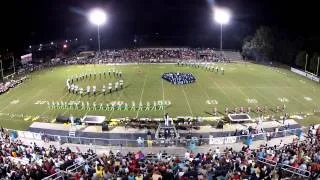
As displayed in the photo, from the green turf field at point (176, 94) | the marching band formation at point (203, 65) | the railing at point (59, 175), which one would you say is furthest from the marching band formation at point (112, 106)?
the marching band formation at point (203, 65)

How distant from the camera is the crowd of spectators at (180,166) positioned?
1609cm

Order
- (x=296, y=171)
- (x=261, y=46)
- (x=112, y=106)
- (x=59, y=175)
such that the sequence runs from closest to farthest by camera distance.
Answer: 1. (x=296, y=171)
2. (x=59, y=175)
3. (x=112, y=106)
4. (x=261, y=46)

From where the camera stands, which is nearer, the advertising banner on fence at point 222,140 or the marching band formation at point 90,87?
the advertising banner on fence at point 222,140

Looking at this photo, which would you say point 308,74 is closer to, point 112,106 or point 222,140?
point 112,106

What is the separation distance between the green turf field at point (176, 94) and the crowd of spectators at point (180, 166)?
1389 cm

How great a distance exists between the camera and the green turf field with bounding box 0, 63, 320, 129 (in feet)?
116

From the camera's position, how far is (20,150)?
22.0m


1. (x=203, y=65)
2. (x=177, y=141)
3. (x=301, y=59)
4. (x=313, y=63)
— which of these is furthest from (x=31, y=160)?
(x=301, y=59)

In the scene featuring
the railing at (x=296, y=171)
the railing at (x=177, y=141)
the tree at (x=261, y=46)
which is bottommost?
the railing at (x=177, y=141)

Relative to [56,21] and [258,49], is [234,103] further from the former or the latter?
[56,21]

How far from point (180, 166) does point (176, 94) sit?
2477 centimetres

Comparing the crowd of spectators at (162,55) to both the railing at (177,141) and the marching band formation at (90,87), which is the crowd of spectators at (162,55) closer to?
the marching band formation at (90,87)

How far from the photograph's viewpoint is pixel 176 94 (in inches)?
1640

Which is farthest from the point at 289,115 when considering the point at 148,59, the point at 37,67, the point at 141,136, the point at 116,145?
the point at 37,67
